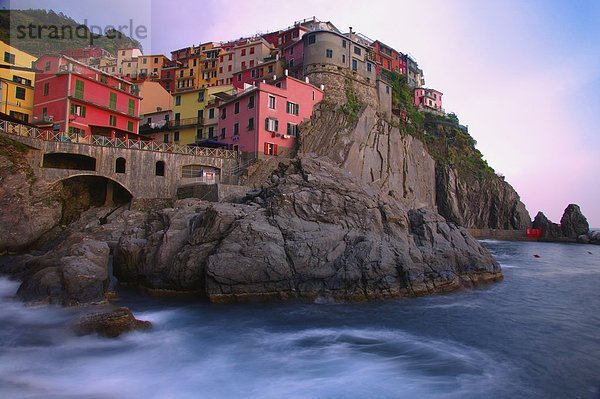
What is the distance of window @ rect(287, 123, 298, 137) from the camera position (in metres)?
44.8

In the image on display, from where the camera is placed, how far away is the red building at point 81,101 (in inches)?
1591

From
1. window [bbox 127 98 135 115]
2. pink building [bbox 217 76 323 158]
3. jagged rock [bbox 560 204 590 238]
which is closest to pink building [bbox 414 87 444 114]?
jagged rock [bbox 560 204 590 238]

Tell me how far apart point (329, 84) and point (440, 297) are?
122 feet

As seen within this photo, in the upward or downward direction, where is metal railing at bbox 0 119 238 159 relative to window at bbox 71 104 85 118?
downward

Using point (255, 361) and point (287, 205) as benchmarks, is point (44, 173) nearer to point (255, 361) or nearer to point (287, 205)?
point (287, 205)

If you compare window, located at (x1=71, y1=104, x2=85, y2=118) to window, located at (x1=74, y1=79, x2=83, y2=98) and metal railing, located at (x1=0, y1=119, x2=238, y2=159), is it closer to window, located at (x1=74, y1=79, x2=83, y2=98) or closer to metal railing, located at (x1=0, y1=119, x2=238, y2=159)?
window, located at (x1=74, y1=79, x2=83, y2=98)

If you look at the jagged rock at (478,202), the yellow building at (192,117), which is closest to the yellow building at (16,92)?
the yellow building at (192,117)

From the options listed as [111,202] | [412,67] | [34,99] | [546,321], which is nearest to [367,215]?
[546,321]

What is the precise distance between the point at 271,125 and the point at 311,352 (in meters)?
33.5

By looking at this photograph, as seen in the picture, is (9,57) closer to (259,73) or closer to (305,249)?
(259,73)

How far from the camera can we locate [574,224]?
69500 millimetres

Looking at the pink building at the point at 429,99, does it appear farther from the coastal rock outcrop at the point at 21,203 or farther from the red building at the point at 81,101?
the coastal rock outcrop at the point at 21,203

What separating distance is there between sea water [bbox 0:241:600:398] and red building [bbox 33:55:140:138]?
88.5ft

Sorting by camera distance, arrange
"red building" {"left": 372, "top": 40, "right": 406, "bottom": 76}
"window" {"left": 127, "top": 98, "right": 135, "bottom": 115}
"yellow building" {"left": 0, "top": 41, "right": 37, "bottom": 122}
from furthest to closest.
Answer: "red building" {"left": 372, "top": 40, "right": 406, "bottom": 76}
"window" {"left": 127, "top": 98, "right": 135, "bottom": 115}
"yellow building" {"left": 0, "top": 41, "right": 37, "bottom": 122}
